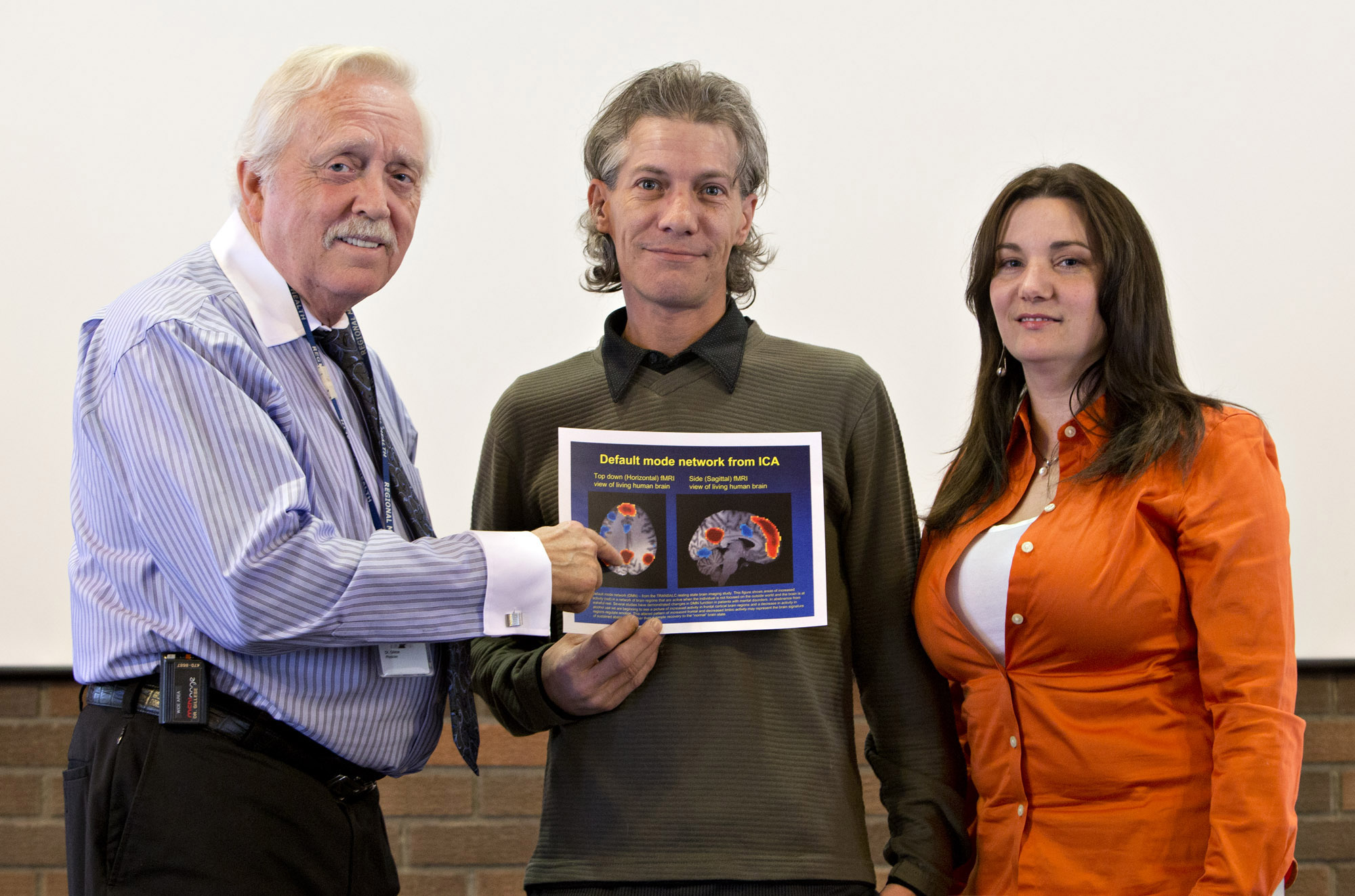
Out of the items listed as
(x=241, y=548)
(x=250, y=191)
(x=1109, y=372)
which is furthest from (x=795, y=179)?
(x=241, y=548)

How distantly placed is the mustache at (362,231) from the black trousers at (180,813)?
2.30 feet

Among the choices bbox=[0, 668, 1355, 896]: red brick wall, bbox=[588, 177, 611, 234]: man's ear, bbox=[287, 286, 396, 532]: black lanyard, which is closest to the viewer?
bbox=[287, 286, 396, 532]: black lanyard

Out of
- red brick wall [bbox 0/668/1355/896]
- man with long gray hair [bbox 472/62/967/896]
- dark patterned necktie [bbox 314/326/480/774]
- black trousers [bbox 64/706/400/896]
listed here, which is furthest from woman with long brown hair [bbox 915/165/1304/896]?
red brick wall [bbox 0/668/1355/896]

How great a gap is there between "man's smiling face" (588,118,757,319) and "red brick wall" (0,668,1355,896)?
149 centimetres

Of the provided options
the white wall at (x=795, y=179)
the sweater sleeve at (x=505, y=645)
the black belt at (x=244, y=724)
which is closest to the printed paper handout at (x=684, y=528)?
the sweater sleeve at (x=505, y=645)

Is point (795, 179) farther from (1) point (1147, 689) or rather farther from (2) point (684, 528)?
(1) point (1147, 689)

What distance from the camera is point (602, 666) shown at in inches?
58.2

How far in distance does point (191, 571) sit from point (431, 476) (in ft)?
4.99

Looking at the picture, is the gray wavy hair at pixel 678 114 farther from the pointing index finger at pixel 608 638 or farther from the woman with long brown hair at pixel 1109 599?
the pointing index finger at pixel 608 638

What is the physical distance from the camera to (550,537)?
1.41 meters

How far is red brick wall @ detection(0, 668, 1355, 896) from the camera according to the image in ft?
8.88

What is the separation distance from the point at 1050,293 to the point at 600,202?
2.46 feet

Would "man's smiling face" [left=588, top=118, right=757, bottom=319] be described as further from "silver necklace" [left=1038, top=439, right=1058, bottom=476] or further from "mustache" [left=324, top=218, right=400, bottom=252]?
"silver necklace" [left=1038, top=439, right=1058, bottom=476]

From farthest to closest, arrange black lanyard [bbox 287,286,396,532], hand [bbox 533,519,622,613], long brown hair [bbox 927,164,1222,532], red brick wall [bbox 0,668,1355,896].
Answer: red brick wall [bbox 0,668,1355,896] < long brown hair [bbox 927,164,1222,532] < black lanyard [bbox 287,286,396,532] < hand [bbox 533,519,622,613]
